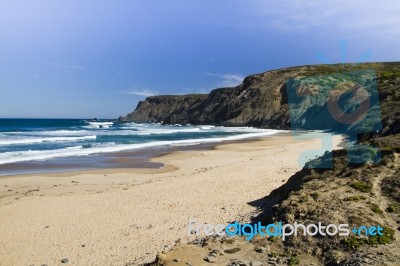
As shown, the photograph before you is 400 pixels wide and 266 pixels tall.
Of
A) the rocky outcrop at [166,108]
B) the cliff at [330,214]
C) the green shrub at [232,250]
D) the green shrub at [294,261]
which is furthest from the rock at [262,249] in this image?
the rocky outcrop at [166,108]

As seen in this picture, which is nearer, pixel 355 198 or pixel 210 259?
pixel 210 259

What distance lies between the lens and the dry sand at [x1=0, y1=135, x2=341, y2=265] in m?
8.15

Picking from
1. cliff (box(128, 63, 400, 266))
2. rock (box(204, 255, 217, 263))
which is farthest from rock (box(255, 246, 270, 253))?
rock (box(204, 255, 217, 263))

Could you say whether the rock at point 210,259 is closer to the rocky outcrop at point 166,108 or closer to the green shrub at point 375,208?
the green shrub at point 375,208

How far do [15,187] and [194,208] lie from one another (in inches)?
343

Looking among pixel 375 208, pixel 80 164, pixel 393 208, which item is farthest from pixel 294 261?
pixel 80 164

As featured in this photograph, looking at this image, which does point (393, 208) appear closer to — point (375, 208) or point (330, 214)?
point (375, 208)

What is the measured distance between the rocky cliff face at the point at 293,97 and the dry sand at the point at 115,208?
23.3 m

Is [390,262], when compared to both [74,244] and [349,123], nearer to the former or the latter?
[74,244]

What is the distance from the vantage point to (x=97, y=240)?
8664 mm

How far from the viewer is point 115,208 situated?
446 inches

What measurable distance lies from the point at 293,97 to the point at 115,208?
7009cm

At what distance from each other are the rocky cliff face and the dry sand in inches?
918

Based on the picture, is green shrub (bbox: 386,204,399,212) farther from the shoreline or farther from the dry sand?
the shoreline
